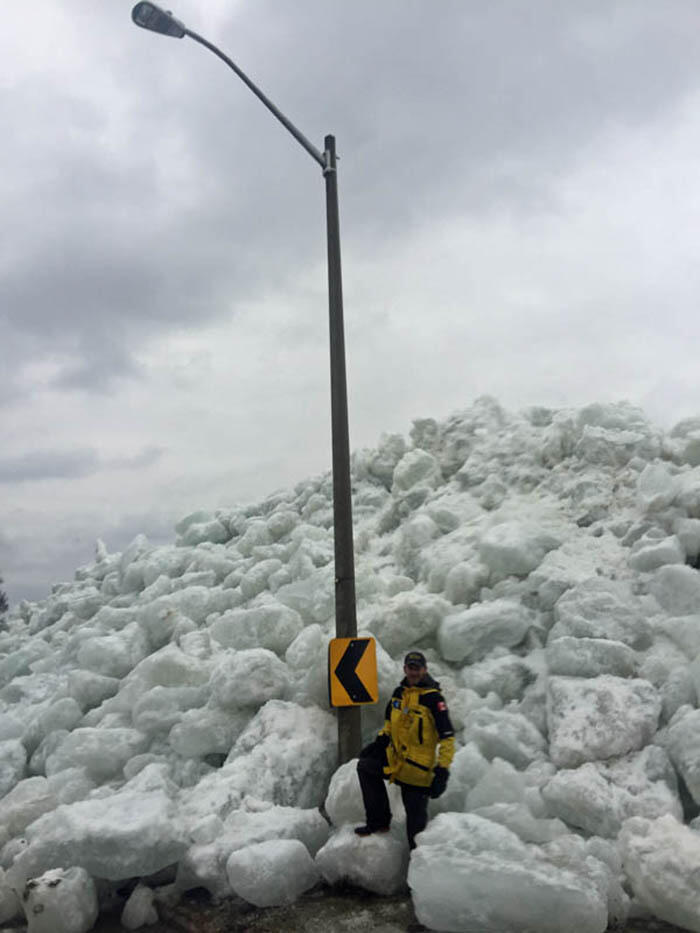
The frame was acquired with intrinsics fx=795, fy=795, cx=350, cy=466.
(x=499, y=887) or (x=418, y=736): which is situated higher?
(x=418, y=736)

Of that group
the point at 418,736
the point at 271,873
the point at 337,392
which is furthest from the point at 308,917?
the point at 337,392

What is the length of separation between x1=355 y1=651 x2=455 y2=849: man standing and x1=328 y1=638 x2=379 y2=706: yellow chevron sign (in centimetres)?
81

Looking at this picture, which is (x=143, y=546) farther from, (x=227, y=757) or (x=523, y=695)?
(x=523, y=695)

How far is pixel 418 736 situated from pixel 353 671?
112 centimetres

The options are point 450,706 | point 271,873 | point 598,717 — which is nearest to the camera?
point 271,873

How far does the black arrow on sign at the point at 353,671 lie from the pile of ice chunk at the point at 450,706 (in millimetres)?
450

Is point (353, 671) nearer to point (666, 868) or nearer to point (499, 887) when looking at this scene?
point (499, 887)

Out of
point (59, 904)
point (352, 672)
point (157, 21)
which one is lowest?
point (59, 904)

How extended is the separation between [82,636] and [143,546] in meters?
3.36

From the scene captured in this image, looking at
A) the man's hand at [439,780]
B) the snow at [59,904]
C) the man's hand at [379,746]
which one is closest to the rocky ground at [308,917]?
the snow at [59,904]

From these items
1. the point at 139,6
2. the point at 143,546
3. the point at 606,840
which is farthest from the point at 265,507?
the point at 606,840

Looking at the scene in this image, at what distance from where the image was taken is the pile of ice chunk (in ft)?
15.3

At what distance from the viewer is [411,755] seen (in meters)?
5.08

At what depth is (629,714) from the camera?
18.4 ft
